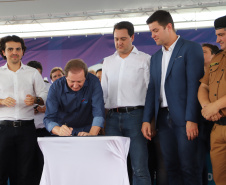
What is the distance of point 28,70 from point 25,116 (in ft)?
1.64

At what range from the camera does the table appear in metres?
1.69

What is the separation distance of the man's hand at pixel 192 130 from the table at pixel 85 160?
68 centimetres

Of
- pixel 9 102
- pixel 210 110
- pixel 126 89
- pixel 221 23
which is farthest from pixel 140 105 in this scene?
pixel 9 102

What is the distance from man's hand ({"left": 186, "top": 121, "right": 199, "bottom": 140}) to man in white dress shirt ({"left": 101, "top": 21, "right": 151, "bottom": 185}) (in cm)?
47

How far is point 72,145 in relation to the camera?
68.9 inches

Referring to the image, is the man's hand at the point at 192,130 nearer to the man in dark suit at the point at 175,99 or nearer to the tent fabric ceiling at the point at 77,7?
the man in dark suit at the point at 175,99

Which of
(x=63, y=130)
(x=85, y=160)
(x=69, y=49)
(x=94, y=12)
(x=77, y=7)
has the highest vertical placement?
(x=77, y=7)

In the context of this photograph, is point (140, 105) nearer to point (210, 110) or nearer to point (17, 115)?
point (210, 110)

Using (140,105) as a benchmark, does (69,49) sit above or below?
above

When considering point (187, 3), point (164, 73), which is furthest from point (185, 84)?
point (187, 3)

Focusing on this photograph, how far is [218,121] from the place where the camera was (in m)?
2.18

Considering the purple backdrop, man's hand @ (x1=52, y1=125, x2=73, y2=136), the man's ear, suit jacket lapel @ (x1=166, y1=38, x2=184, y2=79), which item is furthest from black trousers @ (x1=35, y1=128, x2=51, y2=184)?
the purple backdrop

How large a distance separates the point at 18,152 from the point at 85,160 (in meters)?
1.40

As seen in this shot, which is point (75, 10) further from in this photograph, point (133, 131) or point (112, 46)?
point (133, 131)
